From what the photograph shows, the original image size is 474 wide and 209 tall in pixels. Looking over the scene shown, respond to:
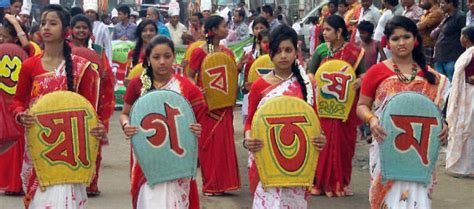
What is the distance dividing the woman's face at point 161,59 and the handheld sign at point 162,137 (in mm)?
326

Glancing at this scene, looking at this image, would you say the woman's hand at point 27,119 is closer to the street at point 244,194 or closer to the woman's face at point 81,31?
the street at point 244,194

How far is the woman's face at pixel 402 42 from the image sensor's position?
18.0 ft

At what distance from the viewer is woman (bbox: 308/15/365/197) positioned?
324 inches

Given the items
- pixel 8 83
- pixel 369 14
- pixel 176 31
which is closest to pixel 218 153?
pixel 8 83

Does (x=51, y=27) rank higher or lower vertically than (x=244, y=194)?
higher

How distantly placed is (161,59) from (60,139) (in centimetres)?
79

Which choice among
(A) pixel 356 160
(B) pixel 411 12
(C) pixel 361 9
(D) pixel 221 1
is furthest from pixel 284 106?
(D) pixel 221 1

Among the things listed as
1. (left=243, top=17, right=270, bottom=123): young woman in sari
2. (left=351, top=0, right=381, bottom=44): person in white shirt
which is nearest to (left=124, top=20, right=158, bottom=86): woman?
(left=243, top=17, right=270, bottom=123): young woman in sari

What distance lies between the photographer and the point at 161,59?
5578 mm

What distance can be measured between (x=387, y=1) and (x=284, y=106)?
25.5ft

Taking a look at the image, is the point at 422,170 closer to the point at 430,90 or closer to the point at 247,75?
the point at 430,90

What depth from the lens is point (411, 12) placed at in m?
12.4

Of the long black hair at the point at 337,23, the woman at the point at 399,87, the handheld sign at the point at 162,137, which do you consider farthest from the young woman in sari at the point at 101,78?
the woman at the point at 399,87

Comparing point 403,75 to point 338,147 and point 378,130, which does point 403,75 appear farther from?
point 338,147
